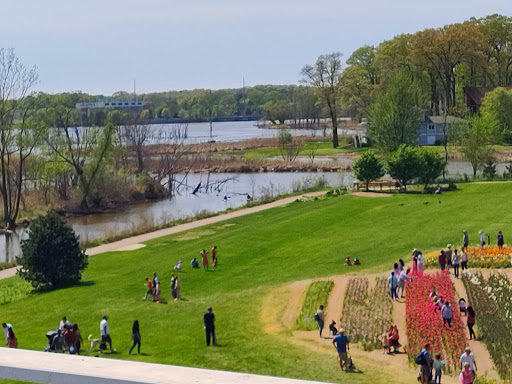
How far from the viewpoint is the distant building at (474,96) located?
381ft

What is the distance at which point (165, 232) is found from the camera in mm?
51312

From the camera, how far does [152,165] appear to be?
96.2m

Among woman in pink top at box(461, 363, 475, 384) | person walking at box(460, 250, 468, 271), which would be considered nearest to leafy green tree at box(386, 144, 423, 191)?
person walking at box(460, 250, 468, 271)

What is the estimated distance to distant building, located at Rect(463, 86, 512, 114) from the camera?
116188 mm

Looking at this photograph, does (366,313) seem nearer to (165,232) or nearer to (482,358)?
(482,358)

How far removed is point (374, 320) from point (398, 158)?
36276mm

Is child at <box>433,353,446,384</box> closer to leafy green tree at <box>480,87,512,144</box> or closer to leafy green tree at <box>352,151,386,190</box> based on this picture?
leafy green tree at <box>352,151,386,190</box>

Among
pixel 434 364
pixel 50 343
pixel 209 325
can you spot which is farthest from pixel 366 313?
pixel 50 343

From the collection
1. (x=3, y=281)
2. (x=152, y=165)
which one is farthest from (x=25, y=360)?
(x=152, y=165)

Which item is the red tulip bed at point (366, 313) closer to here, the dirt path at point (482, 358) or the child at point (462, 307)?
the child at point (462, 307)

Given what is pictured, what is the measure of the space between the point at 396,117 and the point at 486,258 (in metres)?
47.9

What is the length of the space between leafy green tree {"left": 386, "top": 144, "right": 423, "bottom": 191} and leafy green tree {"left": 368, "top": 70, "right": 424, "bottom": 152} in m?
19.0

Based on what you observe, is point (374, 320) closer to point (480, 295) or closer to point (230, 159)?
point (480, 295)

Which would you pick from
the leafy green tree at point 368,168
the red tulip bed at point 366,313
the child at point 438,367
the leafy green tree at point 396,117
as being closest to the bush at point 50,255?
the red tulip bed at point 366,313
